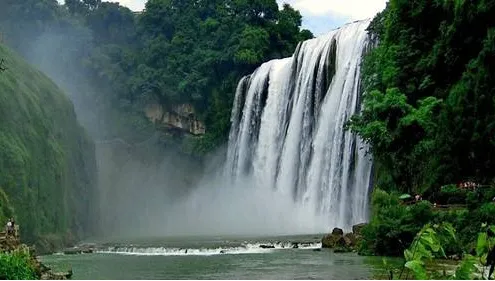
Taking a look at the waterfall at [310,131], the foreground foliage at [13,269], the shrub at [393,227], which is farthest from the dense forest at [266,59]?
the foreground foliage at [13,269]

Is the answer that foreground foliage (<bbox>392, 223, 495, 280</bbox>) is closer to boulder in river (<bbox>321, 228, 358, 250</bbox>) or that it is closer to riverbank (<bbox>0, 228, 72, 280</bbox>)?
riverbank (<bbox>0, 228, 72, 280</bbox>)

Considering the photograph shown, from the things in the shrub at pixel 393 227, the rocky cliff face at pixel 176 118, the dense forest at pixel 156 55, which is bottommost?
the shrub at pixel 393 227

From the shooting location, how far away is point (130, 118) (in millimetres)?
56438

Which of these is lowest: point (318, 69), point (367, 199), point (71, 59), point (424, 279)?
point (424, 279)

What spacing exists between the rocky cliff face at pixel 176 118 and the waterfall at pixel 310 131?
21.3ft

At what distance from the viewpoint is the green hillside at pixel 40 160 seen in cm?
3356

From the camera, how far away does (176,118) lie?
57219 millimetres

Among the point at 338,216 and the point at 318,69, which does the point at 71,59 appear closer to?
the point at 318,69

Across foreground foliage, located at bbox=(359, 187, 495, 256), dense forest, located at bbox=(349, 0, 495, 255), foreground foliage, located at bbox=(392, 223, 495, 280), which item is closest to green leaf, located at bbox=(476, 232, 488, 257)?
foreground foliage, located at bbox=(392, 223, 495, 280)

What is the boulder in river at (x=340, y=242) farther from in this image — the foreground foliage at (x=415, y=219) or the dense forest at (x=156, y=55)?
the dense forest at (x=156, y=55)

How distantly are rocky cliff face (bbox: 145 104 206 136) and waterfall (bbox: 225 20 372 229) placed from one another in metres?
6.48

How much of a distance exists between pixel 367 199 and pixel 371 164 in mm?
1631

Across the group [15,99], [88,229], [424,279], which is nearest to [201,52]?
[88,229]

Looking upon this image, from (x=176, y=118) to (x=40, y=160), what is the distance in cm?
2039
